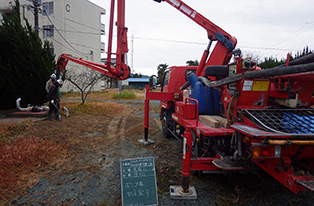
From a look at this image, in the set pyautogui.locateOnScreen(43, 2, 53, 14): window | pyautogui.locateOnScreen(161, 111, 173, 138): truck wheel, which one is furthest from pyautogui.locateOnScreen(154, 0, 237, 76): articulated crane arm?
pyautogui.locateOnScreen(43, 2, 53, 14): window

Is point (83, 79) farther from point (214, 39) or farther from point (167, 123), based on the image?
point (214, 39)

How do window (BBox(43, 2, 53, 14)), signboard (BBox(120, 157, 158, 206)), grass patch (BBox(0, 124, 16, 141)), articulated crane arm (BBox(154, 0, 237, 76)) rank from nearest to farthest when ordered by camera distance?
1. signboard (BBox(120, 157, 158, 206))
2. articulated crane arm (BBox(154, 0, 237, 76))
3. grass patch (BBox(0, 124, 16, 141))
4. window (BBox(43, 2, 53, 14))

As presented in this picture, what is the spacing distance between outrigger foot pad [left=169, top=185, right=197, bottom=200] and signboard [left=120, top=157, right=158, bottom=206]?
381mm

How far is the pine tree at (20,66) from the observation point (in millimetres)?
10453

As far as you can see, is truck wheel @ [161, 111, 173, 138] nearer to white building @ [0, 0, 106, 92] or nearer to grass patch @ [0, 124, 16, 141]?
grass patch @ [0, 124, 16, 141]

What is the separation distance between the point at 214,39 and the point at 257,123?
12.0 ft

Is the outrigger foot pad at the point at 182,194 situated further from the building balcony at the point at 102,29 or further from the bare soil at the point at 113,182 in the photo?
the building balcony at the point at 102,29

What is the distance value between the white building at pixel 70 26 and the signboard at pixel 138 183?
74.5 feet

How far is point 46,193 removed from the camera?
338cm

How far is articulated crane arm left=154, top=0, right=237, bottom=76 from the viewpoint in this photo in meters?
5.69

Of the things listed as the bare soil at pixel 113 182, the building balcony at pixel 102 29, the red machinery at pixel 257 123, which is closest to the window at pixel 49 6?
the building balcony at pixel 102 29

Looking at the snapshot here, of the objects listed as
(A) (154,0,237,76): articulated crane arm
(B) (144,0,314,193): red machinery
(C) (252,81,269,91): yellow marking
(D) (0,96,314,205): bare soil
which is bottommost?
(D) (0,96,314,205): bare soil

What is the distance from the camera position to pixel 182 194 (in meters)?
3.25

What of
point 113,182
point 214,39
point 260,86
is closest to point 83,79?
point 214,39
